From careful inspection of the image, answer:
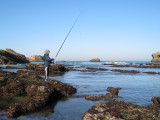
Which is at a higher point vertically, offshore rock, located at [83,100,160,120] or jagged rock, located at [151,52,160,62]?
jagged rock, located at [151,52,160,62]

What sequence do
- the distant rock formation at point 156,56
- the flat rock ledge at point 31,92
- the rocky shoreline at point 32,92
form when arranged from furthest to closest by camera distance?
the distant rock formation at point 156,56
the rocky shoreline at point 32,92
the flat rock ledge at point 31,92

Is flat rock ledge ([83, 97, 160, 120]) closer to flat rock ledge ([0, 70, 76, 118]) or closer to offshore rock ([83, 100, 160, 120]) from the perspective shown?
offshore rock ([83, 100, 160, 120])

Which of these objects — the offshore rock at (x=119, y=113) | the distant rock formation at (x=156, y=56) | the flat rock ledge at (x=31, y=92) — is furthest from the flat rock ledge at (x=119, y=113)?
the distant rock formation at (x=156, y=56)

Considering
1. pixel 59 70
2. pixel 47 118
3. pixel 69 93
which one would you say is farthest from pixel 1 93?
pixel 59 70

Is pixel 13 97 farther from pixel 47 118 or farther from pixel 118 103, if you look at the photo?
pixel 118 103

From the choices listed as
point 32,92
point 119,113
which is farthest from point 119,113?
point 32,92

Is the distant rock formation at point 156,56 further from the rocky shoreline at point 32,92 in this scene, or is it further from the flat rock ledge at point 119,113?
the flat rock ledge at point 119,113

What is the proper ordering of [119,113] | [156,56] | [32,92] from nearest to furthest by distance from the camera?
[119,113]
[32,92]
[156,56]

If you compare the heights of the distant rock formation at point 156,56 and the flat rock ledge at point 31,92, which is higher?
the distant rock formation at point 156,56

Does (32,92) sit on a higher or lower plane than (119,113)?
higher

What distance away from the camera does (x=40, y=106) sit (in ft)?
24.9

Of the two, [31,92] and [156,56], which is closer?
[31,92]

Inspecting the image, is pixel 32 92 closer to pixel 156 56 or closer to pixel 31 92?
pixel 31 92

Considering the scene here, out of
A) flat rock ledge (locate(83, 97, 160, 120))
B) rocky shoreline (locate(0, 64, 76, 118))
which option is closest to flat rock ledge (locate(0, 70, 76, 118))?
rocky shoreline (locate(0, 64, 76, 118))
